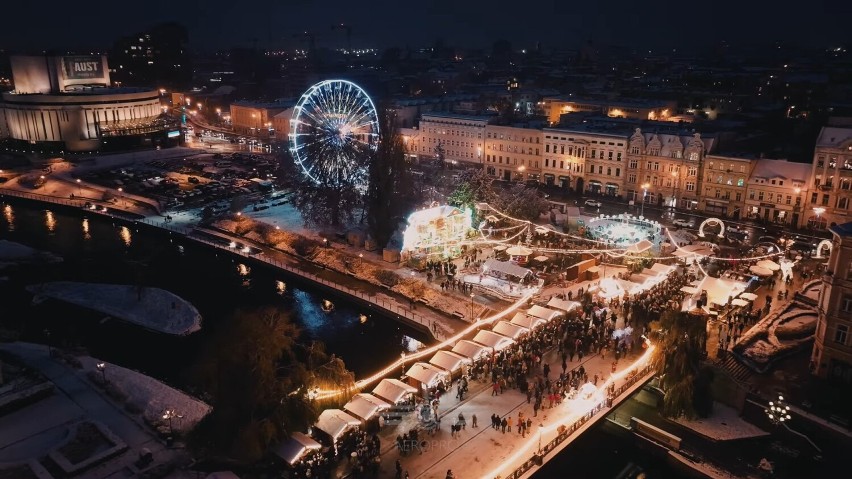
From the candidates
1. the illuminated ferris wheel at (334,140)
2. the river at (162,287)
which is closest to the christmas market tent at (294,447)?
the river at (162,287)

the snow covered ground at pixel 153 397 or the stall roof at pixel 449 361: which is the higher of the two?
the stall roof at pixel 449 361

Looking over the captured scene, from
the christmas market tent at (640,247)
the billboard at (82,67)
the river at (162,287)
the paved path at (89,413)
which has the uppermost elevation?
the billboard at (82,67)

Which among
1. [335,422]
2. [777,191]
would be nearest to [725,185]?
[777,191]

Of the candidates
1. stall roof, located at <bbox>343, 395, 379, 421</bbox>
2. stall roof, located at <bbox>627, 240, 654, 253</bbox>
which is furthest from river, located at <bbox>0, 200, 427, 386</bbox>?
stall roof, located at <bbox>627, 240, 654, 253</bbox>

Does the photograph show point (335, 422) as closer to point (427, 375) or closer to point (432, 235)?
point (427, 375)

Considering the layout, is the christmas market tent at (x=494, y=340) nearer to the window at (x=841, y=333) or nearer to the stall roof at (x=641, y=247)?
the window at (x=841, y=333)

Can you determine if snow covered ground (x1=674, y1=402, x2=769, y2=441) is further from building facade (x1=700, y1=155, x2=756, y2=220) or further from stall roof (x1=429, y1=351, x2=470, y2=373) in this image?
building facade (x1=700, y1=155, x2=756, y2=220)
